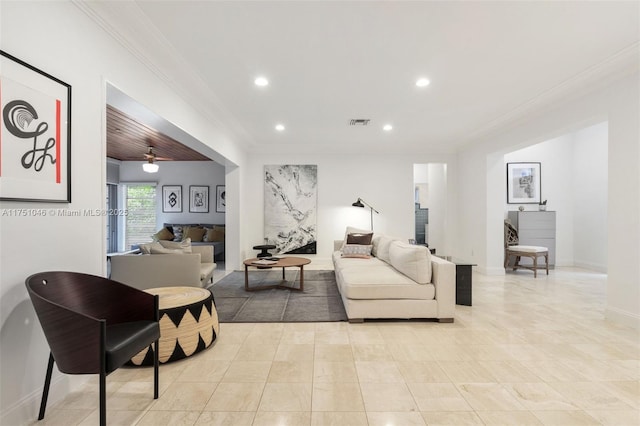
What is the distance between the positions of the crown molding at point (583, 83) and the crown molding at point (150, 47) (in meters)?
4.05

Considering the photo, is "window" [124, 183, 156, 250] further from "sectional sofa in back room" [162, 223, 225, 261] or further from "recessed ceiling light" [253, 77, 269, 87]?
"recessed ceiling light" [253, 77, 269, 87]

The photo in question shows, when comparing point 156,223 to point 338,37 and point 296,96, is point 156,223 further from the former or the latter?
point 338,37

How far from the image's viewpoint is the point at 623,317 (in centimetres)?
312

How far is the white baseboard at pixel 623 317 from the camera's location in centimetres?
300

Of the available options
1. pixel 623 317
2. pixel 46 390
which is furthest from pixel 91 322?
pixel 623 317

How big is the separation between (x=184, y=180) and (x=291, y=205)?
3288 millimetres

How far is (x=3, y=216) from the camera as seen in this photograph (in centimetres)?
154

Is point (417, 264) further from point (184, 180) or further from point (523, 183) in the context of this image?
point (184, 180)

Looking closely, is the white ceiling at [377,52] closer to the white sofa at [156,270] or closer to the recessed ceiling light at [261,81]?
the recessed ceiling light at [261,81]

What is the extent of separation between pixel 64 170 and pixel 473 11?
9.68 feet

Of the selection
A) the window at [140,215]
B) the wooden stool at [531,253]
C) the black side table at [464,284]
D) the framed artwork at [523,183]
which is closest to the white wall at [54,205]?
the black side table at [464,284]

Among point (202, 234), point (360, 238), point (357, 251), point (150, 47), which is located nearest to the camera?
point (150, 47)

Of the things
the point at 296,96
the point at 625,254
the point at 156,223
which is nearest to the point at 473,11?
the point at 296,96

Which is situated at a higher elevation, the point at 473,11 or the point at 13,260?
the point at 473,11
